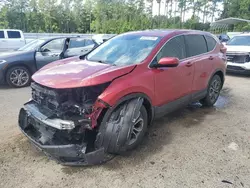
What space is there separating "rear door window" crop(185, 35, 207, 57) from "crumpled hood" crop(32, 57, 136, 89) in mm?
1570

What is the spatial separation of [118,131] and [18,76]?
519cm

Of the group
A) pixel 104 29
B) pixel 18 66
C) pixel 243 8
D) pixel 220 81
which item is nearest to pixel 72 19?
pixel 104 29

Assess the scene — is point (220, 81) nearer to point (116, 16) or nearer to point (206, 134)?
point (206, 134)

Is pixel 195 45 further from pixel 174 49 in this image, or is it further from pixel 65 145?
pixel 65 145

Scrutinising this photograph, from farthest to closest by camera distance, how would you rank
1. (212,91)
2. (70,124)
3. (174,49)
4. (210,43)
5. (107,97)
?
1. (212,91)
2. (210,43)
3. (174,49)
4. (107,97)
5. (70,124)

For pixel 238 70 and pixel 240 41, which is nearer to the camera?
pixel 238 70

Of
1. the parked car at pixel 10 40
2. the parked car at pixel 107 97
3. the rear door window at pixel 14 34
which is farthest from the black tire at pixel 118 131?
the rear door window at pixel 14 34

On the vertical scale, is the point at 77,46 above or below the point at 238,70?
above

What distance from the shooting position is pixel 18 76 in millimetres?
6934

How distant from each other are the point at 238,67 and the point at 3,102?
7.81 meters

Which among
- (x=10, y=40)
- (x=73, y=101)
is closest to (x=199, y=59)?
(x=73, y=101)

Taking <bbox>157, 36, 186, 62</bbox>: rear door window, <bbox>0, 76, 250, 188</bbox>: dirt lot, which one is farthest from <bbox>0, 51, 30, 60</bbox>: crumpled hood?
<bbox>157, 36, 186, 62</bbox>: rear door window

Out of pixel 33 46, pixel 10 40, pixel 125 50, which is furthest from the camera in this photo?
pixel 10 40

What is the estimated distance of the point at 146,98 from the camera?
337 cm
